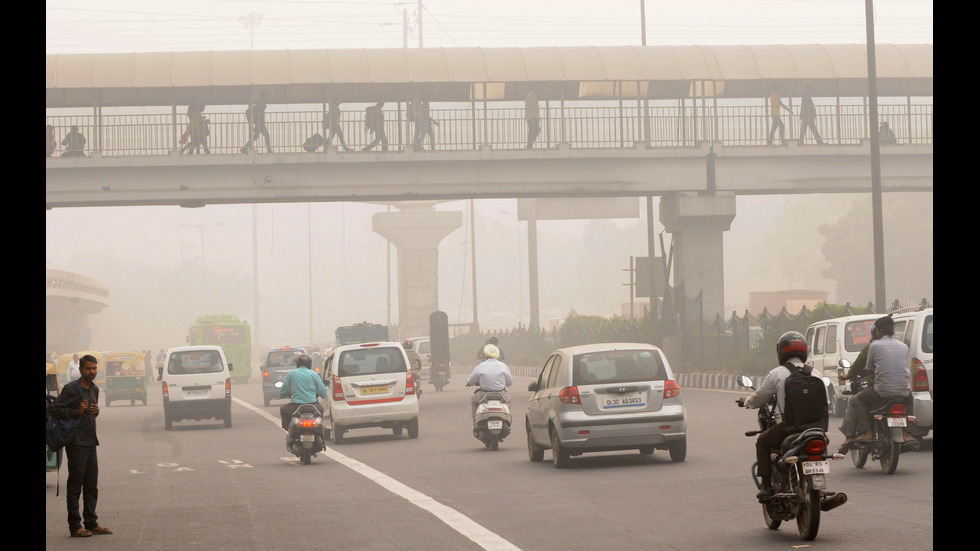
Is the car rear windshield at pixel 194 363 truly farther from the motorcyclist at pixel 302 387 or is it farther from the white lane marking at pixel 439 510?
the white lane marking at pixel 439 510

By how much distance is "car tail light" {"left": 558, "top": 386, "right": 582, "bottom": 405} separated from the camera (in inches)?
632

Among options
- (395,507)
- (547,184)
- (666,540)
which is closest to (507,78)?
(547,184)

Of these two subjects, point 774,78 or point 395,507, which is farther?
point 774,78

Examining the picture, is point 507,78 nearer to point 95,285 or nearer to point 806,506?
point 806,506

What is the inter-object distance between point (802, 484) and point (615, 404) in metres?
6.11

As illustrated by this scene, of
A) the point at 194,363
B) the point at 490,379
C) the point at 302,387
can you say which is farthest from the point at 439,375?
the point at 302,387

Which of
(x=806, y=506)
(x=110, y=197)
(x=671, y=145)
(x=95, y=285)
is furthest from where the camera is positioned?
(x=95, y=285)

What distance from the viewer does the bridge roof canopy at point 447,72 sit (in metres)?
37.5

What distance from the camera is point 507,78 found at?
38094mm

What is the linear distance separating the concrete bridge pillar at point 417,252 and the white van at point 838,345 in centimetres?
5262

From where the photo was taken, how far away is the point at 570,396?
52.8ft

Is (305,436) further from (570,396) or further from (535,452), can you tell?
(570,396)

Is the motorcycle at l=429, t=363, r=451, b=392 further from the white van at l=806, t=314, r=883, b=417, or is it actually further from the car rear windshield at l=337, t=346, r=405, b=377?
the white van at l=806, t=314, r=883, b=417
